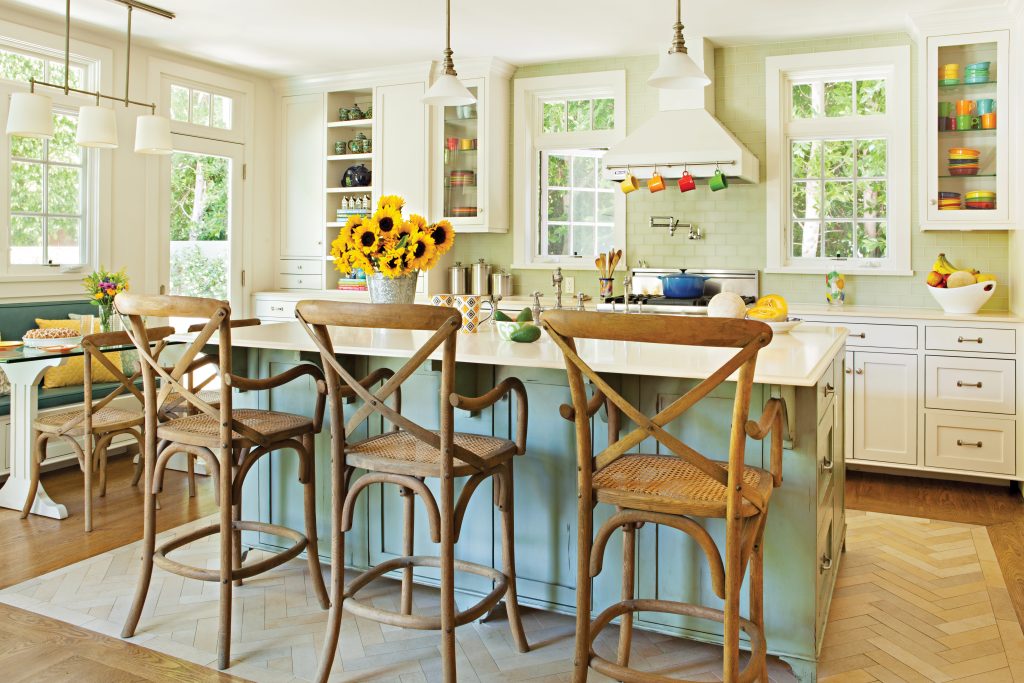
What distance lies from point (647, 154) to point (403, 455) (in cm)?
349

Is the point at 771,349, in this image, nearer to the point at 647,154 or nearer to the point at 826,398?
the point at 826,398

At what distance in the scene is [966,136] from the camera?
4.99 meters

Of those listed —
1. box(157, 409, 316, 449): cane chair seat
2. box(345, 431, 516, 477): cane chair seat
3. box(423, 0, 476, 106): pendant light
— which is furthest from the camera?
box(423, 0, 476, 106): pendant light

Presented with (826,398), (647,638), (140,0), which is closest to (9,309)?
(140,0)

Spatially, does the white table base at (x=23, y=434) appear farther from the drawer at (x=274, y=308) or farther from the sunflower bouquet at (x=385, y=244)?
the drawer at (x=274, y=308)

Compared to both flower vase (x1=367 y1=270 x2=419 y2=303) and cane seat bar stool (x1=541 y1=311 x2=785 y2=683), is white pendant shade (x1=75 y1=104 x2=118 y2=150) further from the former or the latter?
cane seat bar stool (x1=541 y1=311 x2=785 y2=683)

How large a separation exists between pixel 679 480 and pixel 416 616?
0.87 metres

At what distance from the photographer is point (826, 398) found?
8.98 ft

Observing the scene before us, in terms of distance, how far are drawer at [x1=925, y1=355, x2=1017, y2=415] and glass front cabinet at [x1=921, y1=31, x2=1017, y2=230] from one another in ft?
2.84

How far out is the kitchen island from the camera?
2.42m

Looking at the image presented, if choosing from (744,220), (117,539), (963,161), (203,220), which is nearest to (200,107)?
(203,220)

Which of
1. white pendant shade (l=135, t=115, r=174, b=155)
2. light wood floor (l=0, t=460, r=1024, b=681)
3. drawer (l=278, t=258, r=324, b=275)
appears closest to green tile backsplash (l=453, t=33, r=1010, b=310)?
light wood floor (l=0, t=460, r=1024, b=681)

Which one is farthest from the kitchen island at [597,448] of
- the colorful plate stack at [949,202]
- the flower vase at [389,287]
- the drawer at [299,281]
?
the drawer at [299,281]

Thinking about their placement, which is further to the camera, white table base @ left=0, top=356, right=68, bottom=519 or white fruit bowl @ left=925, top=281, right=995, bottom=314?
white fruit bowl @ left=925, top=281, right=995, bottom=314
